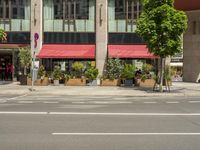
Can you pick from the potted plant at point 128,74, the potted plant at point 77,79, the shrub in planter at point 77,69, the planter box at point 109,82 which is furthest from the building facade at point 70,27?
the planter box at point 109,82

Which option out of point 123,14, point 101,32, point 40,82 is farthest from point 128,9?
point 40,82

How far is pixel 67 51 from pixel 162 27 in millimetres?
12808

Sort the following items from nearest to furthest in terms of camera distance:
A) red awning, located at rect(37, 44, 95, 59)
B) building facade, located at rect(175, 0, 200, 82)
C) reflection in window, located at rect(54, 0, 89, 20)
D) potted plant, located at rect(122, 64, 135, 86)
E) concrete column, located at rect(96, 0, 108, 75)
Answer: potted plant, located at rect(122, 64, 135, 86)
red awning, located at rect(37, 44, 95, 59)
concrete column, located at rect(96, 0, 108, 75)
reflection in window, located at rect(54, 0, 89, 20)
building facade, located at rect(175, 0, 200, 82)

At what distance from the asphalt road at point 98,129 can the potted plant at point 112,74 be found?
55.5 feet

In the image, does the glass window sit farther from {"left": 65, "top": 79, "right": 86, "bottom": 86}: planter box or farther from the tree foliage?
the tree foliage

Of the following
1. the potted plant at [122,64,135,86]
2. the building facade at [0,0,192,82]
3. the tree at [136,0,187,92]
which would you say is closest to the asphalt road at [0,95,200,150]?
the tree at [136,0,187,92]

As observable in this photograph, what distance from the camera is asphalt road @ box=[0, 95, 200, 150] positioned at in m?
10.4

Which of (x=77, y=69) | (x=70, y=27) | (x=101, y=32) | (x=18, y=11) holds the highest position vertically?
(x=18, y=11)

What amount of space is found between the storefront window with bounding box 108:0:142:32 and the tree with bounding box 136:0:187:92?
11.7 meters

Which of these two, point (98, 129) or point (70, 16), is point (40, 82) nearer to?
point (70, 16)

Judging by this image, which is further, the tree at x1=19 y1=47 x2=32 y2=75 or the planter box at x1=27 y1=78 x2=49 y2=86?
the tree at x1=19 y1=47 x2=32 y2=75

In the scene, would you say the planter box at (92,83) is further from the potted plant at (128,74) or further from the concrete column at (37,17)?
the concrete column at (37,17)

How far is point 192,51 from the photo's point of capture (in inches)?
1676

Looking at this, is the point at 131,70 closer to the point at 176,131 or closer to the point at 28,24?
the point at 28,24
